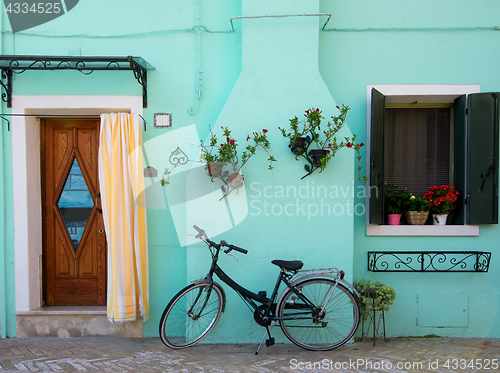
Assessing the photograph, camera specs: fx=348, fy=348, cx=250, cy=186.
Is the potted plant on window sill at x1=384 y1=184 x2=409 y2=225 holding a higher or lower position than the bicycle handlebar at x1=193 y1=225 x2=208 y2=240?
higher

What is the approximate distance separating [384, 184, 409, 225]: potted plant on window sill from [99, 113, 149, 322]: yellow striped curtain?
2.77m

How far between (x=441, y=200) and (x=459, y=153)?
0.60 meters

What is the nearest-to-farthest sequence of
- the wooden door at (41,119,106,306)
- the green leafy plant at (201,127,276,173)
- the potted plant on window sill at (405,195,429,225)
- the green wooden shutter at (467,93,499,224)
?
the green leafy plant at (201,127,276,173) → the green wooden shutter at (467,93,499,224) → the potted plant on window sill at (405,195,429,225) → the wooden door at (41,119,106,306)

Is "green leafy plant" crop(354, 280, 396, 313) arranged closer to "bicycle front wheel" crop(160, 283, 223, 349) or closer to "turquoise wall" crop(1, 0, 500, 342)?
"turquoise wall" crop(1, 0, 500, 342)

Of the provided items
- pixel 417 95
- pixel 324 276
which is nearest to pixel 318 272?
pixel 324 276

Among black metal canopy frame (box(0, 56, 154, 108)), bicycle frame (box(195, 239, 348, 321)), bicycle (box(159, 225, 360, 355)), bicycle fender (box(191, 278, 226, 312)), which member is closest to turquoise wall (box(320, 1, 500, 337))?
bicycle (box(159, 225, 360, 355))

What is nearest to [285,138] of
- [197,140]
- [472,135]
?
[197,140]

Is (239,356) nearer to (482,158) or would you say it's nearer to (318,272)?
(318,272)

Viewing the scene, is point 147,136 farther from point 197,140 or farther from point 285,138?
point 285,138

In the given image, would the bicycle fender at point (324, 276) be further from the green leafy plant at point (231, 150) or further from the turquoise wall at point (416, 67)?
the green leafy plant at point (231, 150)

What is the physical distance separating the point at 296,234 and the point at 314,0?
8.16 ft

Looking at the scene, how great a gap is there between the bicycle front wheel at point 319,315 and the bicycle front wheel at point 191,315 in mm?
702

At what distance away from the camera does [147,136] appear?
155 inches

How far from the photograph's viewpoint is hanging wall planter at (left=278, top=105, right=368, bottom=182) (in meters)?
3.52
